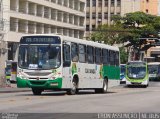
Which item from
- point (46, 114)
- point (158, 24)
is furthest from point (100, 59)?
point (158, 24)

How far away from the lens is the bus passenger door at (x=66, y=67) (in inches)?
1157

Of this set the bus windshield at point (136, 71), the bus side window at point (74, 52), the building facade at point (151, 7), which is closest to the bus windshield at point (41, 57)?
the bus side window at point (74, 52)

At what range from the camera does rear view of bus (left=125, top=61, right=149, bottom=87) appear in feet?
185

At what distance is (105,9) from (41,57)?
9179 centimetres

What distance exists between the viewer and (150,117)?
16969 mm

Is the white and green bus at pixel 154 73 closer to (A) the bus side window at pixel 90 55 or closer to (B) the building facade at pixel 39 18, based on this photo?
(B) the building facade at pixel 39 18

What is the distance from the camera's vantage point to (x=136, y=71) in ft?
186

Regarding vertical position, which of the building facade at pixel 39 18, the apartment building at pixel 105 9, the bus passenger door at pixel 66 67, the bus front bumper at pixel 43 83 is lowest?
the bus front bumper at pixel 43 83

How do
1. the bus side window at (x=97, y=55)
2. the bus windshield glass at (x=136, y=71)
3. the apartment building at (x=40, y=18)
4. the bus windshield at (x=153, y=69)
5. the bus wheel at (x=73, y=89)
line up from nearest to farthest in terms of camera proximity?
the bus wheel at (x=73, y=89) → the bus side window at (x=97, y=55) → the bus windshield glass at (x=136, y=71) → the apartment building at (x=40, y=18) → the bus windshield at (x=153, y=69)

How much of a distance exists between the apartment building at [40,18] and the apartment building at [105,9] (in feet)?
51.6

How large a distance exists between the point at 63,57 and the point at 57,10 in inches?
2467

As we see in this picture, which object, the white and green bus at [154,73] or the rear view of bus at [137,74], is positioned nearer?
the rear view of bus at [137,74]

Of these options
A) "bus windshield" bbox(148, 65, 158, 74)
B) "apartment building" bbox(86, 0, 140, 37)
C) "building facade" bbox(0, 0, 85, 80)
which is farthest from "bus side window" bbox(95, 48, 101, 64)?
"apartment building" bbox(86, 0, 140, 37)

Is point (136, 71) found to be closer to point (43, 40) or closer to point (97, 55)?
point (97, 55)
